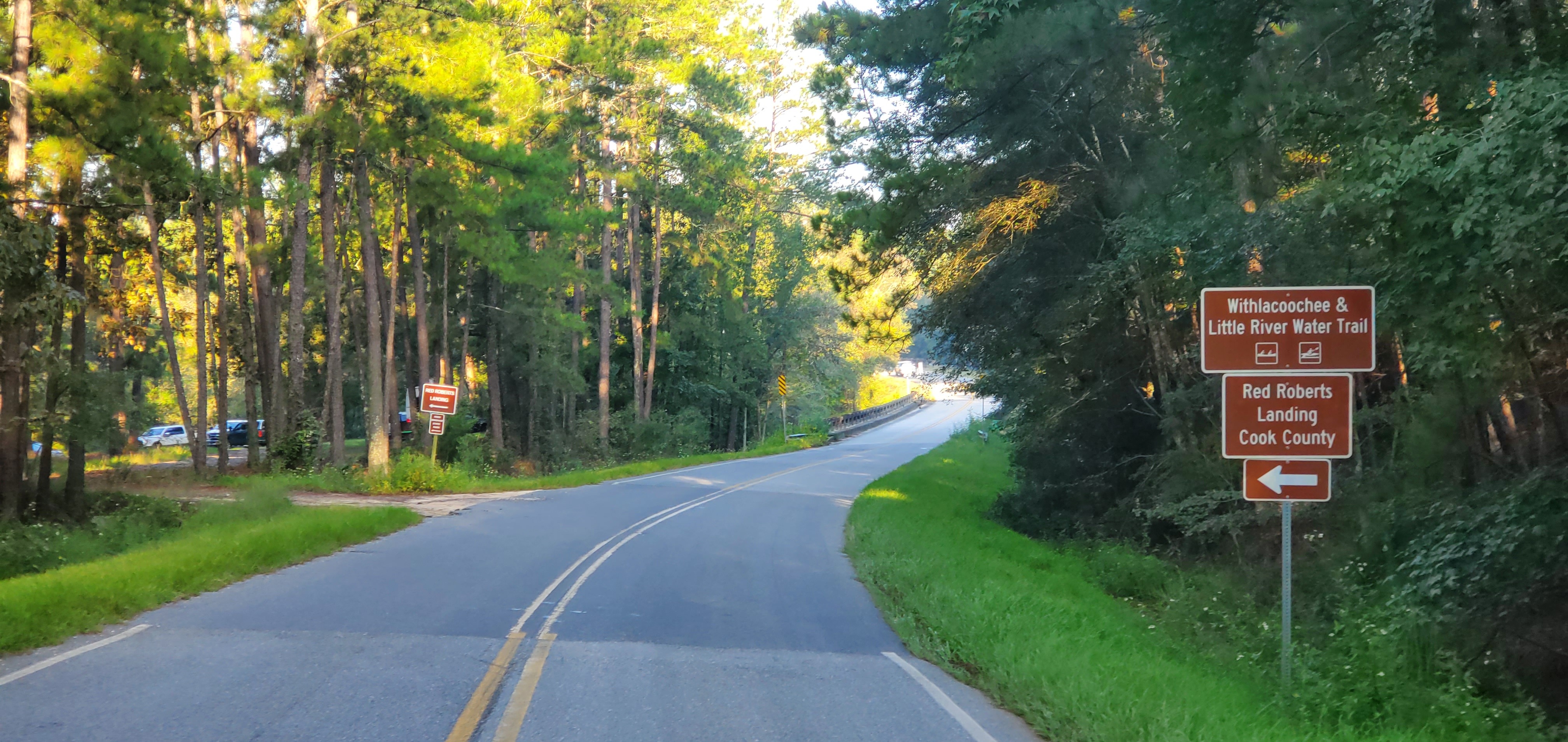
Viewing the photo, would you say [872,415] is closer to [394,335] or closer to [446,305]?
[446,305]

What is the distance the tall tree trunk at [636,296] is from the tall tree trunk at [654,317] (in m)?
0.35

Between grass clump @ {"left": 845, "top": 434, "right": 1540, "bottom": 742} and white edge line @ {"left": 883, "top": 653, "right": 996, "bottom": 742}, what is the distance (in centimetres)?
40

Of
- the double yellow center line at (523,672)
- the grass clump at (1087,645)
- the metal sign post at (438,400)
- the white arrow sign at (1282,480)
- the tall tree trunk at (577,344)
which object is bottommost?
the grass clump at (1087,645)

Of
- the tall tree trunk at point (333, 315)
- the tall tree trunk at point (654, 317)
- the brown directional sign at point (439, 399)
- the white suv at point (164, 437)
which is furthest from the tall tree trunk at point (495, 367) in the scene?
the white suv at point (164, 437)

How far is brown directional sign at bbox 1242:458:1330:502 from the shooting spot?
27.2 feet

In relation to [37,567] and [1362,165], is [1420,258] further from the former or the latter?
[37,567]

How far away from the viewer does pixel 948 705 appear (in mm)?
7684

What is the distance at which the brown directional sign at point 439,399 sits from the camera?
24.5 meters

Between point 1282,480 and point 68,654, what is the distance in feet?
30.5

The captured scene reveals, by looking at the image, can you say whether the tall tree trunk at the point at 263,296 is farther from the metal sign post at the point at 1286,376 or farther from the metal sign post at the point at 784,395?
the metal sign post at the point at 784,395

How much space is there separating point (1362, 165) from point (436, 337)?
131ft

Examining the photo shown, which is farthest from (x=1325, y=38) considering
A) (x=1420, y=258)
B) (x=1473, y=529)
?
(x=1473, y=529)

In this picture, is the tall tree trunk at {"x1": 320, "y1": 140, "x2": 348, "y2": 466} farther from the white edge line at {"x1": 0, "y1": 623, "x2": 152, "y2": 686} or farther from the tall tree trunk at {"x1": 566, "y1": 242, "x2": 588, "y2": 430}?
the white edge line at {"x1": 0, "y1": 623, "x2": 152, "y2": 686}

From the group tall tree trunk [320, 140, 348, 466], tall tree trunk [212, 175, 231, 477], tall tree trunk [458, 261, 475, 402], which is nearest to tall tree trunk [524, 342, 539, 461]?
tall tree trunk [458, 261, 475, 402]
